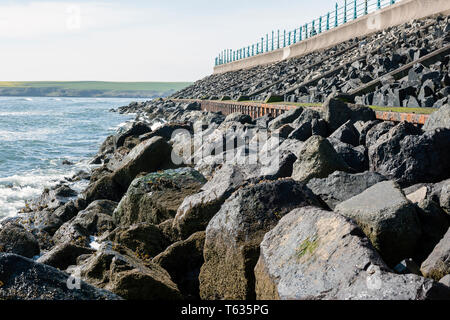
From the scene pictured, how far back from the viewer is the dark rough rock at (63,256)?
4.98 meters

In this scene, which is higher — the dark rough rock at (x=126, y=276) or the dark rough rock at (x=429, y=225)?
the dark rough rock at (x=429, y=225)

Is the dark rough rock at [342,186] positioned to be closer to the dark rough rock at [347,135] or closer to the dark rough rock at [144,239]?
the dark rough rock at [144,239]

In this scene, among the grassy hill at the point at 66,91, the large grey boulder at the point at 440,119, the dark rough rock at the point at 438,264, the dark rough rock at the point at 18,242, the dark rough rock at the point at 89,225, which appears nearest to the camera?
the dark rough rock at the point at 438,264

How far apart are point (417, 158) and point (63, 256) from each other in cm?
409

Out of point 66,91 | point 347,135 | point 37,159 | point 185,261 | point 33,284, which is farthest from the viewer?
point 66,91

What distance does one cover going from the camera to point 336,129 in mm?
8266

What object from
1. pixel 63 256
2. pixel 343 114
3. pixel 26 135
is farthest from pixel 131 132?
pixel 26 135

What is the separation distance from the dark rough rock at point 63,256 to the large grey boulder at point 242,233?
5.25 feet

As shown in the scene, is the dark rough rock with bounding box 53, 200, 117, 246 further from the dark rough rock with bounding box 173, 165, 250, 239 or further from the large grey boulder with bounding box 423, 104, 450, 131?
the large grey boulder with bounding box 423, 104, 450, 131

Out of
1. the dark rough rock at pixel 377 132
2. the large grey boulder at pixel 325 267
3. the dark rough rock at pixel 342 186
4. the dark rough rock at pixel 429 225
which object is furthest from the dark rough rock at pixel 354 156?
the large grey boulder at pixel 325 267

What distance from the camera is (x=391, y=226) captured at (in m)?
3.65

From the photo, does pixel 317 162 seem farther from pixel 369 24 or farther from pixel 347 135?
pixel 369 24

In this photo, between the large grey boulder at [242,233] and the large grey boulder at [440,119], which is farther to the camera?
the large grey boulder at [440,119]
